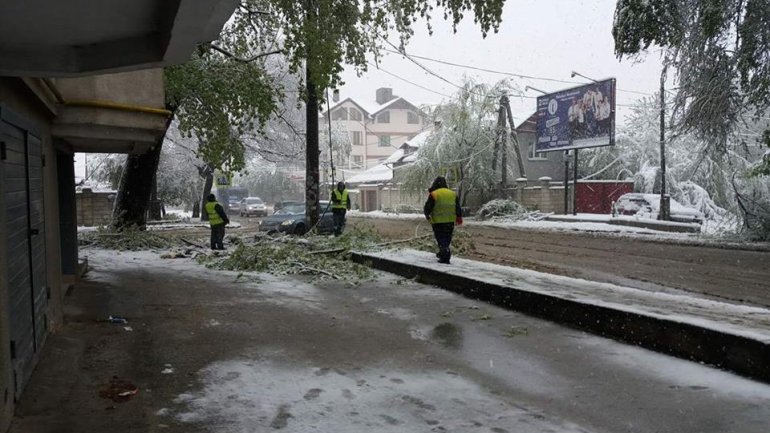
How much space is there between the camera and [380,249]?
42.2 ft

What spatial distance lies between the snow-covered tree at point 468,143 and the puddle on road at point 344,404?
1115 inches

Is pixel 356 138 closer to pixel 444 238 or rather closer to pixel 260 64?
pixel 260 64

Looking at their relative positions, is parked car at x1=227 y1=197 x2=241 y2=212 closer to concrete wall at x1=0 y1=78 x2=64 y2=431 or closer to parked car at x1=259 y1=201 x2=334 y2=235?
parked car at x1=259 y1=201 x2=334 y2=235

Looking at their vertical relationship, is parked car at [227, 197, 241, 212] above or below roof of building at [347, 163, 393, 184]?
below

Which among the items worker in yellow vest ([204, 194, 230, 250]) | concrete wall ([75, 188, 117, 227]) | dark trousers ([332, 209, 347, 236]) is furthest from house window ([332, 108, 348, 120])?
worker in yellow vest ([204, 194, 230, 250])

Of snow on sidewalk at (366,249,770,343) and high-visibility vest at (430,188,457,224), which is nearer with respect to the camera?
snow on sidewalk at (366,249,770,343)

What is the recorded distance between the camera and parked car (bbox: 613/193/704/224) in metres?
26.2

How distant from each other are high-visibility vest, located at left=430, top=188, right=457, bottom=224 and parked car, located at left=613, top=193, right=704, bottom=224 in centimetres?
1935

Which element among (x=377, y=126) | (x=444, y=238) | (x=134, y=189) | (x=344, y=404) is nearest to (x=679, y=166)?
(x=444, y=238)

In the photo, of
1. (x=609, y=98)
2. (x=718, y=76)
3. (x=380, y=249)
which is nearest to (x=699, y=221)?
(x=609, y=98)

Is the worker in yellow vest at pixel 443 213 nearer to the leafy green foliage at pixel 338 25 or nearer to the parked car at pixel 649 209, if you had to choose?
the leafy green foliage at pixel 338 25

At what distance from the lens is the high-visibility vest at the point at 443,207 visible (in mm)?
10289

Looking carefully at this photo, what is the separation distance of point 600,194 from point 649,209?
575cm

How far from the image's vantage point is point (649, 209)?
27.0 metres
